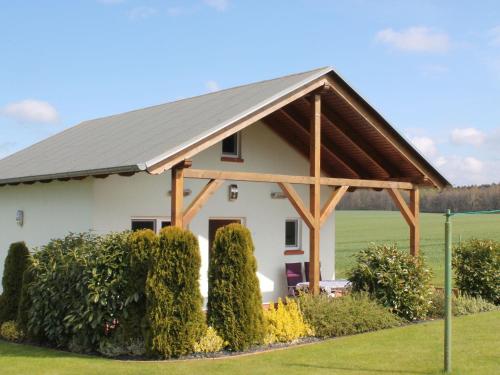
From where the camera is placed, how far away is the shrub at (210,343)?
32.5ft

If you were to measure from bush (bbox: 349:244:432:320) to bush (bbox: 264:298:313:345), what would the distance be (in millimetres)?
2215

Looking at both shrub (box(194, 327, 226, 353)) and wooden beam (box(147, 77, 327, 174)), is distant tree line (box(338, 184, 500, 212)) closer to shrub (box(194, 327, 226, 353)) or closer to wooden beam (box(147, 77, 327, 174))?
wooden beam (box(147, 77, 327, 174))

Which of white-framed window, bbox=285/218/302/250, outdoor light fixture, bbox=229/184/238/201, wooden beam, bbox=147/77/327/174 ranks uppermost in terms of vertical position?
wooden beam, bbox=147/77/327/174

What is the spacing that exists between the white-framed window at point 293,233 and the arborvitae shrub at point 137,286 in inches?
287

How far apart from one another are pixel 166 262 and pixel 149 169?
4.80 feet

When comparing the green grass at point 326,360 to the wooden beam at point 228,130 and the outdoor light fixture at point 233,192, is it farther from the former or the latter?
the outdoor light fixture at point 233,192

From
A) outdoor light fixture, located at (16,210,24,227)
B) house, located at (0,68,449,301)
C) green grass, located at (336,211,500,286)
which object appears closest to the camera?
house, located at (0,68,449,301)

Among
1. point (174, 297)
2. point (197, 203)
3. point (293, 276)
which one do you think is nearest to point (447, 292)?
point (174, 297)

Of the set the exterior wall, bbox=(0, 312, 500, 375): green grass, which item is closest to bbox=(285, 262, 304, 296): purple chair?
the exterior wall

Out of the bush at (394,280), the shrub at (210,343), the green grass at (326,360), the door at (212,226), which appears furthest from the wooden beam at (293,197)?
the shrub at (210,343)

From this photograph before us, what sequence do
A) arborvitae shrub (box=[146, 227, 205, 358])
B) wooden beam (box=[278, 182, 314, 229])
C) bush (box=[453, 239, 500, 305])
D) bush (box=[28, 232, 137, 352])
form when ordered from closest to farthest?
arborvitae shrub (box=[146, 227, 205, 358]) < bush (box=[28, 232, 137, 352]) < wooden beam (box=[278, 182, 314, 229]) < bush (box=[453, 239, 500, 305])

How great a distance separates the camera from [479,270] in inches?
618

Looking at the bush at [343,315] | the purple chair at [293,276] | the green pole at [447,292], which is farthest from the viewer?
the purple chair at [293,276]

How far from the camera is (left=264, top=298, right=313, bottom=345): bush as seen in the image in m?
10.9
